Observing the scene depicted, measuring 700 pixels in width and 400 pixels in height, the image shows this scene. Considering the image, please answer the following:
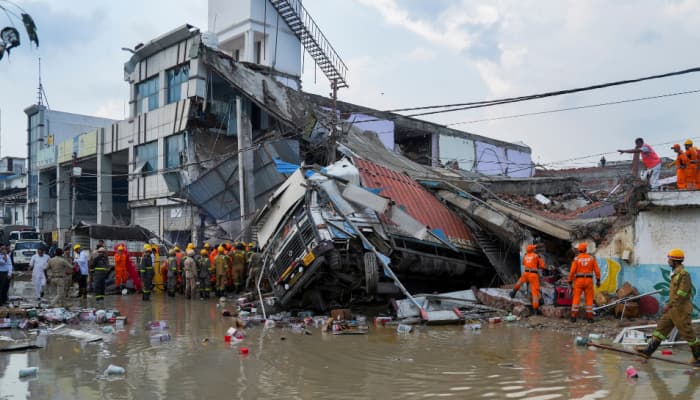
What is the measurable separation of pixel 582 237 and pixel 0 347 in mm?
10615

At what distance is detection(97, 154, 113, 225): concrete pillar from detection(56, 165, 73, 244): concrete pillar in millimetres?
5074

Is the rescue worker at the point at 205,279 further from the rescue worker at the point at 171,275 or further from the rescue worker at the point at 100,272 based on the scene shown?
the rescue worker at the point at 100,272

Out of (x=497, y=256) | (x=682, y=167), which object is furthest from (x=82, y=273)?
(x=682, y=167)

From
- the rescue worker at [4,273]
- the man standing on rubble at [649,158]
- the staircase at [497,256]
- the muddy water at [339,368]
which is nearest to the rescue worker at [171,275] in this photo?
the rescue worker at [4,273]

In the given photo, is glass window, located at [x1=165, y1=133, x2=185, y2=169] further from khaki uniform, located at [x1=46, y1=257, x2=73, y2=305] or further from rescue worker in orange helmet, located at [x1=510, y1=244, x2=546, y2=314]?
rescue worker in orange helmet, located at [x1=510, y1=244, x2=546, y2=314]

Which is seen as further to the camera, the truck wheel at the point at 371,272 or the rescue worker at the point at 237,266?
the rescue worker at the point at 237,266

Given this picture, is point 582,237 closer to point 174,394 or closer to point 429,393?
point 429,393

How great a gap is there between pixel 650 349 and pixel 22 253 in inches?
1060

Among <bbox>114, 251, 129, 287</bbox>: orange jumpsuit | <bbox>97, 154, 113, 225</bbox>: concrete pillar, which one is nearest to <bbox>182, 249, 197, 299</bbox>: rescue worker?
<bbox>114, 251, 129, 287</bbox>: orange jumpsuit

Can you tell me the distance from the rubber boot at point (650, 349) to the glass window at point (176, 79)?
21.1 m

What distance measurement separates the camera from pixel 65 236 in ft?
101

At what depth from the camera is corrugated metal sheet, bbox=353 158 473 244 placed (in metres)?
13.4

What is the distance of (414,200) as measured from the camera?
45.7 ft

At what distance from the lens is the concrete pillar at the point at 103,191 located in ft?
→ 95.9
